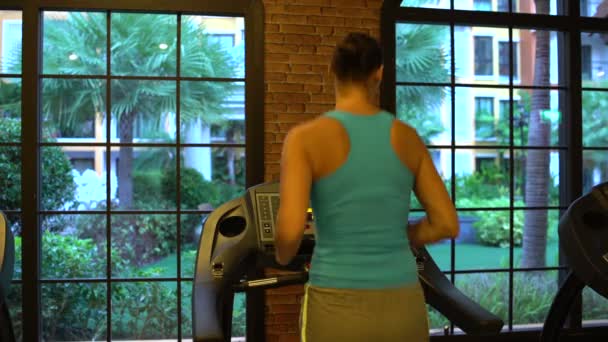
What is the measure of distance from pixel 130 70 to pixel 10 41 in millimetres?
717

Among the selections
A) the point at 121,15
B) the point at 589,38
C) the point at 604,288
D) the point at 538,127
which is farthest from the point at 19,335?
the point at 589,38

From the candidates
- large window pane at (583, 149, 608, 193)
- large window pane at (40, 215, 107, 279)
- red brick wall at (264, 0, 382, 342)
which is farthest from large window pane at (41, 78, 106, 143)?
large window pane at (583, 149, 608, 193)

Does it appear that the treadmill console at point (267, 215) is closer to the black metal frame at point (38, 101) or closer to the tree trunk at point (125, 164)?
the black metal frame at point (38, 101)

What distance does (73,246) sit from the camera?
11.0ft

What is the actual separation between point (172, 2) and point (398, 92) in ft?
5.07

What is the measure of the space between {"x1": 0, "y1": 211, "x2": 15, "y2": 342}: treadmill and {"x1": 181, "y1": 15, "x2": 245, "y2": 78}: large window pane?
5.36 feet

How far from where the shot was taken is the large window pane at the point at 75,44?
132 inches

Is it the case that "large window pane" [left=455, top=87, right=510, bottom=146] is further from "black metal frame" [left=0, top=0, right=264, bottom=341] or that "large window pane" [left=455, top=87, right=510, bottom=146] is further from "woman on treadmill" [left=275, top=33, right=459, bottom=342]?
"woman on treadmill" [left=275, top=33, right=459, bottom=342]

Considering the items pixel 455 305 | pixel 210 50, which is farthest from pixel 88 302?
pixel 455 305

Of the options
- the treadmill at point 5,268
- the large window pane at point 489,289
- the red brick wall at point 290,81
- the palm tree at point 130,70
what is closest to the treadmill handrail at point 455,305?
the red brick wall at point 290,81

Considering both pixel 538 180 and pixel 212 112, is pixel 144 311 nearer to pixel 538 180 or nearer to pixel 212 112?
pixel 212 112

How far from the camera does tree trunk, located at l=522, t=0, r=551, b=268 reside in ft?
12.6

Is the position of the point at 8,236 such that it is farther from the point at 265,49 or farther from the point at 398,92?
the point at 398,92

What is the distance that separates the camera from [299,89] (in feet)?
10.2
